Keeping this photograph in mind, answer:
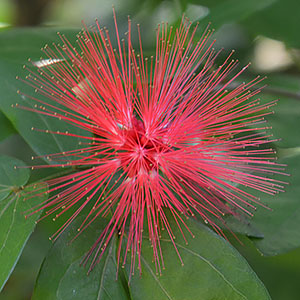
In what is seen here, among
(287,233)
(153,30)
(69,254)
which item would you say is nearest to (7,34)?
(153,30)

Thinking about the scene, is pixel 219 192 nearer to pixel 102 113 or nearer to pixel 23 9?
pixel 102 113

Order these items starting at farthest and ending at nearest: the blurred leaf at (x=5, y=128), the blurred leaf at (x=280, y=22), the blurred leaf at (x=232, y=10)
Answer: the blurred leaf at (x=280, y=22)
the blurred leaf at (x=232, y=10)
the blurred leaf at (x=5, y=128)

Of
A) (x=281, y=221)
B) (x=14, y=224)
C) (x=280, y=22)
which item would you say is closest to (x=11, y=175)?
(x=14, y=224)

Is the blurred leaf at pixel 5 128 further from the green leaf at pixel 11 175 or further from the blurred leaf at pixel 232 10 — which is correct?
the blurred leaf at pixel 232 10

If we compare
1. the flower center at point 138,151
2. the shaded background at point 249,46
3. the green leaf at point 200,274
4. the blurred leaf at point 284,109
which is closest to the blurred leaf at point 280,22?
the shaded background at point 249,46

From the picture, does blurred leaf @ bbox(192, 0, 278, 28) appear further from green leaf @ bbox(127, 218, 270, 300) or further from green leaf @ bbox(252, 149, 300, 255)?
green leaf @ bbox(127, 218, 270, 300)

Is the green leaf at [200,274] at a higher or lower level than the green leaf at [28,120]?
lower
